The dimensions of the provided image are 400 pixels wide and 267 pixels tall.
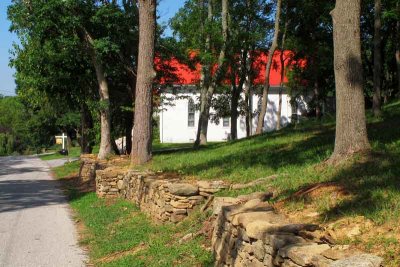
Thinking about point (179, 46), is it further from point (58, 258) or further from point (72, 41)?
point (58, 258)

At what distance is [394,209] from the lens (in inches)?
210

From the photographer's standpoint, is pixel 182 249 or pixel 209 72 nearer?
pixel 182 249

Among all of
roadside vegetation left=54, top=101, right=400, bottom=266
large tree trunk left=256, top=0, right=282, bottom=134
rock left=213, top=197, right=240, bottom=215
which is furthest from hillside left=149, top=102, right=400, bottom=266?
large tree trunk left=256, top=0, right=282, bottom=134

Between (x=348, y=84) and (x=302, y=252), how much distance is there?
4812 mm

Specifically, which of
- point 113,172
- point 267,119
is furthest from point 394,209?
point 267,119

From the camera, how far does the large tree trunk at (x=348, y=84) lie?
8.47 metres

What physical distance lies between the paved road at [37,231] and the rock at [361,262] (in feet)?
16.2

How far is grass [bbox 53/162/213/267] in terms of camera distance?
23.8 ft

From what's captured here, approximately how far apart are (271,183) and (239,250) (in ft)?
8.86

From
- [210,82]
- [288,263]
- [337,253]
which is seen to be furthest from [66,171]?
[337,253]

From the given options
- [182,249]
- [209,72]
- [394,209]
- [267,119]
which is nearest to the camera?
[394,209]

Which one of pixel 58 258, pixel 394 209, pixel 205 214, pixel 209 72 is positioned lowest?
pixel 58 258

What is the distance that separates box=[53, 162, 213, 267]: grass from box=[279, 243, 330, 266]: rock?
227 centimetres

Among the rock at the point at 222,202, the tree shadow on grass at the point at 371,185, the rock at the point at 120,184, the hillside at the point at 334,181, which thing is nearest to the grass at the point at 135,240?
the rock at the point at 222,202
